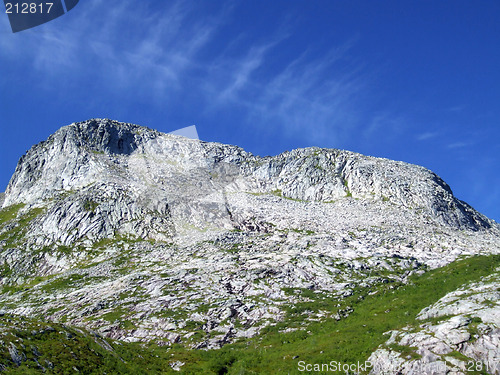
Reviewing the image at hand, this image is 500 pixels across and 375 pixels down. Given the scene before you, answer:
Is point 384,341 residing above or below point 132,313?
below

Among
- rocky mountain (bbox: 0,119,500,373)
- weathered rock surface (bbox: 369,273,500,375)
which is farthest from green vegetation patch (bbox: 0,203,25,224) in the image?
weathered rock surface (bbox: 369,273,500,375)

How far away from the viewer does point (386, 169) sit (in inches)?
5728

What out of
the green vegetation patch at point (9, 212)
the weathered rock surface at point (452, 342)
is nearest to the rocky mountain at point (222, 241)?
the weathered rock surface at point (452, 342)

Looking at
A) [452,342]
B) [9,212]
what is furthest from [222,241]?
[9,212]

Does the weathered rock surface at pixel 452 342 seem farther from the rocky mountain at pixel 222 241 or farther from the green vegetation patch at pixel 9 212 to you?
the green vegetation patch at pixel 9 212

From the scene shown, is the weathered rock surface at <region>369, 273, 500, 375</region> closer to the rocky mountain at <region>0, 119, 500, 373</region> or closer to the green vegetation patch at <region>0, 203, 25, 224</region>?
the rocky mountain at <region>0, 119, 500, 373</region>

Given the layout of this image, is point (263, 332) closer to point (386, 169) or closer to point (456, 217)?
point (456, 217)

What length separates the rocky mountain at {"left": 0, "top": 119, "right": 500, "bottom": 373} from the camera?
62.7 meters

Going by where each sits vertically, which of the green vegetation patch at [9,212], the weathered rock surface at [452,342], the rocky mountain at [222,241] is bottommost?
the weathered rock surface at [452,342]

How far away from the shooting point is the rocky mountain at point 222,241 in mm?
62656

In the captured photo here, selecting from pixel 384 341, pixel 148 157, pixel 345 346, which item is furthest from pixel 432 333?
pixel 148 157

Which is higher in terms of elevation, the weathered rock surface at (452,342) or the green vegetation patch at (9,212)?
the green vegetation patch at (9,212)

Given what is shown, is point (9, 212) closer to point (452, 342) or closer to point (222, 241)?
point (222, 241)

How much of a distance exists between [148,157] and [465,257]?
129493mm
